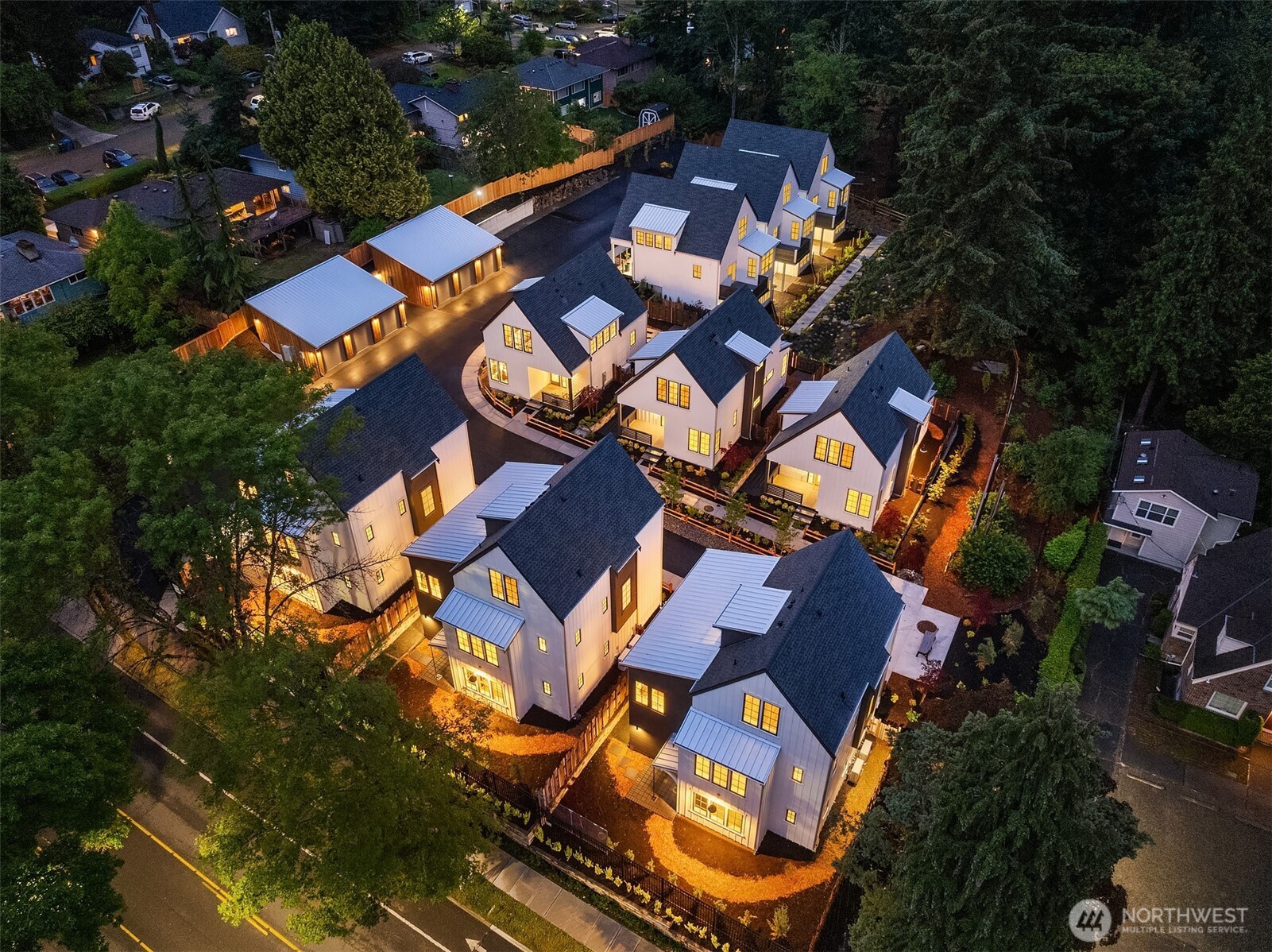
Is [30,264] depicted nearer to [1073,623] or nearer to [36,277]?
[36,277]

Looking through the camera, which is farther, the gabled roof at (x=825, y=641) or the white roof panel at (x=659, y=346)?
the white roof panel at (x=659, y=346)

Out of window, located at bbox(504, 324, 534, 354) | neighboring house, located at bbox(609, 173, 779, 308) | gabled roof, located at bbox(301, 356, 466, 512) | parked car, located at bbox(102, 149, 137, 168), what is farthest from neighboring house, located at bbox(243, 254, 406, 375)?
parked car, located at bbox(102, 149, 137, 168)

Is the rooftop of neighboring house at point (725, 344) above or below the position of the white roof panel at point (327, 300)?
above

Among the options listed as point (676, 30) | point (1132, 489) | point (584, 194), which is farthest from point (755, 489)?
point (676, 30)

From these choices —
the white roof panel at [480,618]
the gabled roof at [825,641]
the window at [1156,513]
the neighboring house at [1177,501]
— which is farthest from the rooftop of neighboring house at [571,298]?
the window at [1156,513]

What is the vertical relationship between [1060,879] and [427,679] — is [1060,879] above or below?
above

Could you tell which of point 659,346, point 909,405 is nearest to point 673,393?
point 659,346

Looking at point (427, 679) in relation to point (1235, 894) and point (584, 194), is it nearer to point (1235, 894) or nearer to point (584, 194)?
point (1235, 894)

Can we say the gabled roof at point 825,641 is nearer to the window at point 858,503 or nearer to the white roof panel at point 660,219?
the window at point 858,503
